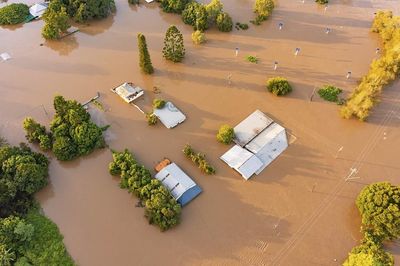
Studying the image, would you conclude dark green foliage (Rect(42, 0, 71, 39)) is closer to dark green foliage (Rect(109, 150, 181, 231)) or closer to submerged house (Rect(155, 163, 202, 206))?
dark green foliage (Rect(109, 150, 181, 231))

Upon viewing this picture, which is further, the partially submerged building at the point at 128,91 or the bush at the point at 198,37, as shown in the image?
the bush at the point at 198,37

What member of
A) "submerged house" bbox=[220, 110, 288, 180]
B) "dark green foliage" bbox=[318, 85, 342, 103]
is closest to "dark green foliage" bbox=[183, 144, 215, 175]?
"submerged house" bbox=[220, 110, 288, 180]

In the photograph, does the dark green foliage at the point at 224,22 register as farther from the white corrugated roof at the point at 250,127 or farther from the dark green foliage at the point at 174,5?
the white corrugated roof at the point at 250,127

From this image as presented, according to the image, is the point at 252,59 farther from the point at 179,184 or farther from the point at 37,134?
the point at 37,134

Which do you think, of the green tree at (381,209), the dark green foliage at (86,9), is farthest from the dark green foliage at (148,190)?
the dark green foliage at (86,9)

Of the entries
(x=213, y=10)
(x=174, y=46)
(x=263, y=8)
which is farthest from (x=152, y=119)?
(x=263, y=8)
